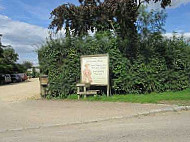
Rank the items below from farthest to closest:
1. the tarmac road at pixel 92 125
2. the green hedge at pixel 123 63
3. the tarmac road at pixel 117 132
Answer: the green hedge at pixel 123 63
the tarmac road at pixel 92 125
the tarmac road at pixel 117 132

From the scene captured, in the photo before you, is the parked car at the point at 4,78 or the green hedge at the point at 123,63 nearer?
the green hedge at the point at 123,63

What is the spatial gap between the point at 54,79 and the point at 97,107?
3856 millimetres

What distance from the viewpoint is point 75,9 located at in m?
18.5

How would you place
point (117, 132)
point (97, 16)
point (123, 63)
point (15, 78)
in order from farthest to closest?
1. point (15, 78)
2. point (97, 16)
3. point (123, 63)
4. point (117, 132)

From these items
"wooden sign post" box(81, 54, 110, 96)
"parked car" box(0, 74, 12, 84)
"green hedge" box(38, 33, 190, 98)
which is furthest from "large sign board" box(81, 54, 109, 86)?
"parked car" box(0, 74, 12, 84)

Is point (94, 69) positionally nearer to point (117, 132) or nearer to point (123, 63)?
point (123, 63)

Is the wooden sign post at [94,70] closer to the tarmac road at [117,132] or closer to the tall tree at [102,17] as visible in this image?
the tall tree at [102,17]

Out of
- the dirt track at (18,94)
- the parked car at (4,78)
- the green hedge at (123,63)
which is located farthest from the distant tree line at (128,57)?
the parked car at (4,78)

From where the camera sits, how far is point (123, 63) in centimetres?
1123

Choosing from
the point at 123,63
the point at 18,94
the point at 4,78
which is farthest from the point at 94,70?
the point at 4,78

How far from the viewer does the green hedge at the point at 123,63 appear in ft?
37.2

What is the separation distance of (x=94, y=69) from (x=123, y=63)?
1562 millimetres

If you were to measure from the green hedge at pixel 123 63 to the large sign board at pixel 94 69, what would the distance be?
0.40 metres

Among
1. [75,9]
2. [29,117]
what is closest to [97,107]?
[29,117]
